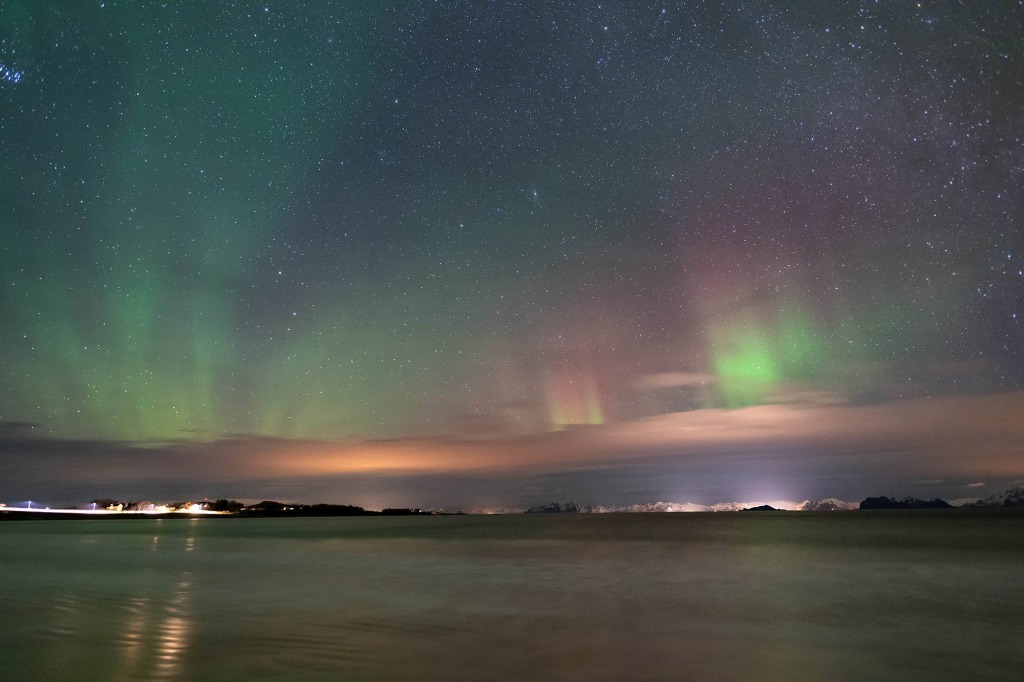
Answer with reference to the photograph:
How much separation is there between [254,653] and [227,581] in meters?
13.9

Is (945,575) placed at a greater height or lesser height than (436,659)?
lesser

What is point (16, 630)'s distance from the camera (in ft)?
41.6

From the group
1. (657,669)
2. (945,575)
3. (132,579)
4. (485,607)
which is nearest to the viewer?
(657,669)

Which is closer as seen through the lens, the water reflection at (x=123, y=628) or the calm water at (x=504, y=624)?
the water reflection at (x=123, y=628)

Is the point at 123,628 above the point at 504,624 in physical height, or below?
above

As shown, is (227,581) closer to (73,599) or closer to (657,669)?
(73,599)

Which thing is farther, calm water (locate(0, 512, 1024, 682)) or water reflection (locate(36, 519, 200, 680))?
calm water (locate(0, 512, 1024, 682))

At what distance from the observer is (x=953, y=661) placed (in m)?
12.0

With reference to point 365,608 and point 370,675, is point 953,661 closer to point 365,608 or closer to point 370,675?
point 370,675

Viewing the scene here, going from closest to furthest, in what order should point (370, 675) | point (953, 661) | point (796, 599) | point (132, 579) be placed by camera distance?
point (370, 675), point (953, 661), point (796, 599), point (132, 579)

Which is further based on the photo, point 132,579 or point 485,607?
point 132,579

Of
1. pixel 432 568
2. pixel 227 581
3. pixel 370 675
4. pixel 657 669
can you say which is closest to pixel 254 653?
pixel 370 675

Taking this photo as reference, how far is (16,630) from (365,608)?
6.75m

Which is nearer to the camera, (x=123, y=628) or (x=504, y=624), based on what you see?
A: (x=123, y=628)
